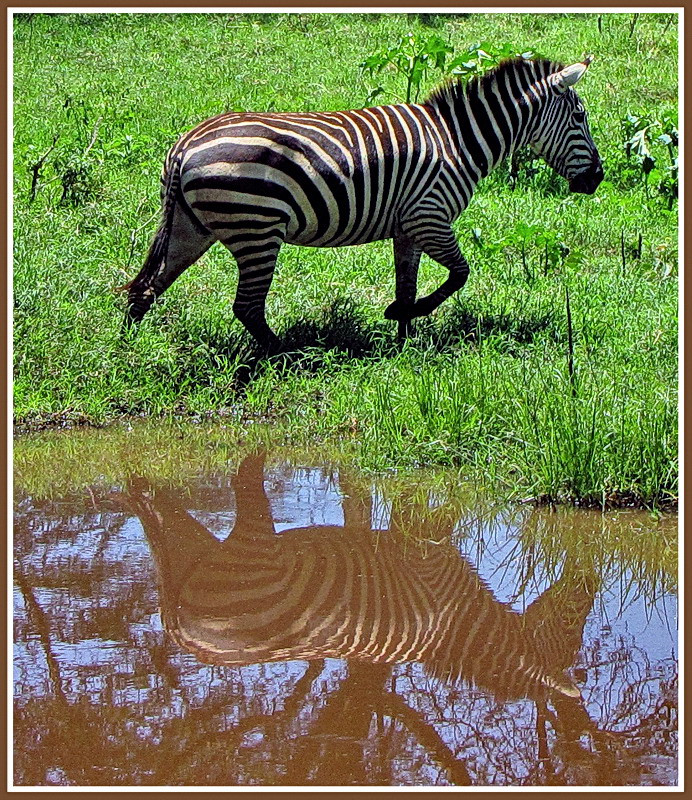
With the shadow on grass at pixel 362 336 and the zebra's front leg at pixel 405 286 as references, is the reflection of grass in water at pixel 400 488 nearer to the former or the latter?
the shadow on grass at pixel 362 336

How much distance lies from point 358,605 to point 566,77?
504 centimetres

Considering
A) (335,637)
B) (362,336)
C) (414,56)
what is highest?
(414,56)

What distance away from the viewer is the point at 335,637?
13.8 feet

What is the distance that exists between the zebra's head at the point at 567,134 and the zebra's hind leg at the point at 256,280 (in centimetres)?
234

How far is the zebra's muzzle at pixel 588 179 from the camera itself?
28.9 feet

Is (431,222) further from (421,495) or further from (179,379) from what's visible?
(421,495)

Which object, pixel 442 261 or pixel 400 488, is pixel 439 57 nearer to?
pixel 442 261

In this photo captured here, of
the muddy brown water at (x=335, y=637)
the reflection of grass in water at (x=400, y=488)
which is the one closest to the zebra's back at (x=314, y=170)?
the reflection of grass in water at (x=400, y=488)

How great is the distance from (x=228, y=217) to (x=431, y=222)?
4.67ft

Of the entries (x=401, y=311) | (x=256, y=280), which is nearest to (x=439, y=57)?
(x=401, y=311)

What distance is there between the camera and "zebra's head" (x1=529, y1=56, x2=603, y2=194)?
8.30 meters

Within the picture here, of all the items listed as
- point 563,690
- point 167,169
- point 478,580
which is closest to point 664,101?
point 167,169

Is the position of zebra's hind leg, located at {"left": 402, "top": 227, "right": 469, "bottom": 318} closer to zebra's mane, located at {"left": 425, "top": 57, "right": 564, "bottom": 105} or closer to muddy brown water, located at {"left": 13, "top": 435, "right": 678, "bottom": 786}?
zebra's mane, located at {"left": 425, "top": 57, "right": 564, "bottom": 105}

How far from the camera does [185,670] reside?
394cm
